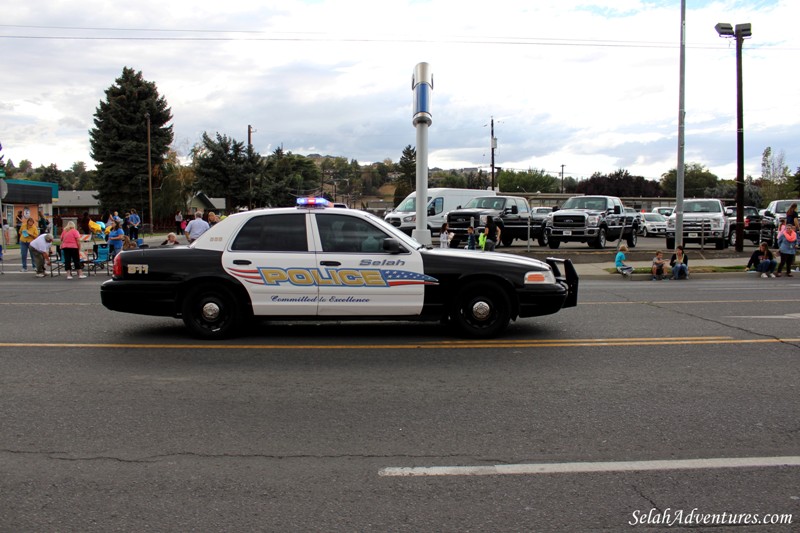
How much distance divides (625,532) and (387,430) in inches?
76.5

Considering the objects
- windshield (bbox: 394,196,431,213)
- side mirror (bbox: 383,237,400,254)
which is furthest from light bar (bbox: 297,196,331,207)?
windshield (bbox: 394,196,431,213)

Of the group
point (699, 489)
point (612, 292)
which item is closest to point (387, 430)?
point (699, 489)

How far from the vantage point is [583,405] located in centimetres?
553

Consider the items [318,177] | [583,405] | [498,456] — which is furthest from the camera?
[318,177]

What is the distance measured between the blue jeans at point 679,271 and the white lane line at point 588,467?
46.8ft

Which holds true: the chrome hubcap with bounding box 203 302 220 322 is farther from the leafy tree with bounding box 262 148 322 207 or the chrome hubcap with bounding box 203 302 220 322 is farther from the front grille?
the leafy tree with bounding box 262 148 322 207

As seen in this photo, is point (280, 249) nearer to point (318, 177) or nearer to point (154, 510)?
point (154, 510)

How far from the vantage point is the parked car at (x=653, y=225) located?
131 ft

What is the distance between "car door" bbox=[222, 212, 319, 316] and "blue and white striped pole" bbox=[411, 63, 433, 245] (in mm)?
7808

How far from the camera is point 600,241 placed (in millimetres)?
25266

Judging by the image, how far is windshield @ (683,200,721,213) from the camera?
25719 mm

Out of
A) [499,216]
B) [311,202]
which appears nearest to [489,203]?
[499,216]

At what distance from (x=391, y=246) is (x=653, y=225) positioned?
35.6m

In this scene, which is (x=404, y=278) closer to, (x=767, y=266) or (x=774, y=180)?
(x=767, y=266)
